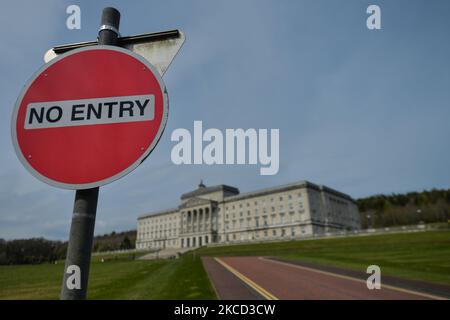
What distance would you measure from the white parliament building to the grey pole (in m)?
85.6

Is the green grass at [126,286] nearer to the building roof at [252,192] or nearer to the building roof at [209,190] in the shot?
the building roof at [252,192]

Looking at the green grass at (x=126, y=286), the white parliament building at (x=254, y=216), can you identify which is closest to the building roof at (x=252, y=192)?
the white parliament building at (x=254, y=216)

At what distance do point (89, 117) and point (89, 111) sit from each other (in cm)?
4

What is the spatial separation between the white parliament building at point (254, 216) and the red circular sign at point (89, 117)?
281ft

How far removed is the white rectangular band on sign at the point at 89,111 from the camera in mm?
1786

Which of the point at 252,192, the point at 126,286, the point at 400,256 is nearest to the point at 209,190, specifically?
the point at 252,192

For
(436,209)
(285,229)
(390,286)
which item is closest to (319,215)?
(285,229)

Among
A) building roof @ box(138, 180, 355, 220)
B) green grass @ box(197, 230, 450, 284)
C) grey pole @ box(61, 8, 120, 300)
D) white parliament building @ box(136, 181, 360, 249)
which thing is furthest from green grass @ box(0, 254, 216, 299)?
building roof @ box(138, 180, 355, 220)

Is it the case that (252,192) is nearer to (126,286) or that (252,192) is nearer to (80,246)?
(126,286)

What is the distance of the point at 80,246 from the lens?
153 centimetres

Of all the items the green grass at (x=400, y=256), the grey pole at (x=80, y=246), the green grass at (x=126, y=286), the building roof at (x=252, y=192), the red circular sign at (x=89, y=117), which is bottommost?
the green grass at (x=126, y=286)

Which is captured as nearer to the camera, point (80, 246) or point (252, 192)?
point (80, 246)
